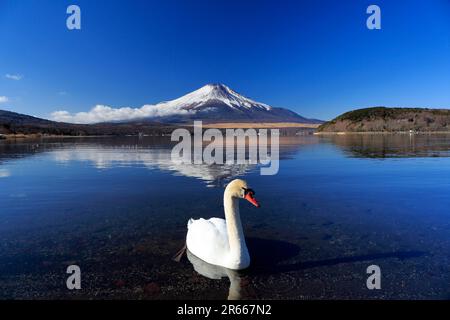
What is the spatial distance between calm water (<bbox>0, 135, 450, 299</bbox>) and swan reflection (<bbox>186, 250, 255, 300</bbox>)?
4cm

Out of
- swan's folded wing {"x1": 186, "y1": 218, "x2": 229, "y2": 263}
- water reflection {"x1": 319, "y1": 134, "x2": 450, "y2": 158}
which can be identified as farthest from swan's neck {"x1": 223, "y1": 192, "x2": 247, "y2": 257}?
water reflection {"x1": 319, "y1": 134, "x2": 450, "y2": 158}

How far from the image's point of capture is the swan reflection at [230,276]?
664 centimetres

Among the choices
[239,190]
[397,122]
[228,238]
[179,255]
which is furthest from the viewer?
[397,122]

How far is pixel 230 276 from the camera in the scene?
24.2ft

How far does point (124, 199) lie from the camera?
49.0 feet

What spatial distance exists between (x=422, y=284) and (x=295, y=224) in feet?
14.5

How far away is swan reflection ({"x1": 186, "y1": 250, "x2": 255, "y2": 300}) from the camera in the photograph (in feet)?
21.8

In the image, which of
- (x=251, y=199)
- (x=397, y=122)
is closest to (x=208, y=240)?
(x=251, y=199)

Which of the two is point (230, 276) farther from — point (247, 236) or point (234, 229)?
point (247, 236)

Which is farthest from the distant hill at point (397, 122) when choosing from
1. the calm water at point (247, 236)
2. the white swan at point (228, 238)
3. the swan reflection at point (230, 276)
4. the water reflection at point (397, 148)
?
the swan reflection at point (230, 276)

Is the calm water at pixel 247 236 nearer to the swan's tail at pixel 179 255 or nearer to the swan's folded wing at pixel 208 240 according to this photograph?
the swan's tail at pixel 179 255

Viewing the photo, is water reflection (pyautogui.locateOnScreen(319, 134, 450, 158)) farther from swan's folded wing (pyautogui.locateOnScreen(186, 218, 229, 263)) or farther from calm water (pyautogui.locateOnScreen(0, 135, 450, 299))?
swan's folded wing (pyautogui.locateOnScreen(186, 218, 229, 263))

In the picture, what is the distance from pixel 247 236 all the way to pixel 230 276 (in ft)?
8.61
